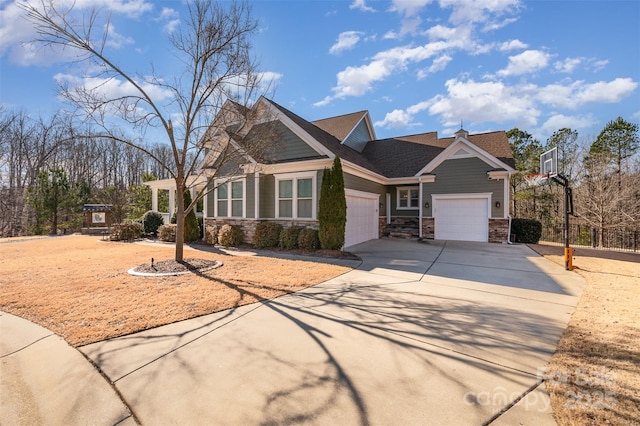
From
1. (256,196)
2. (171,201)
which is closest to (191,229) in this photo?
(256,196)

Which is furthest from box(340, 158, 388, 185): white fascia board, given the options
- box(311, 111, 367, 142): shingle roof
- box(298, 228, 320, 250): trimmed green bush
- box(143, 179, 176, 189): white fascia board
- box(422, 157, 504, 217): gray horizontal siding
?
box(143, 179, 176, 189): white fascia board

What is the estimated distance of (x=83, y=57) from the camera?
6.84 meters

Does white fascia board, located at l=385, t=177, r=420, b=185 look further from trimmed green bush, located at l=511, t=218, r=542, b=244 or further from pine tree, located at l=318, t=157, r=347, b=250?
pine tree, located at l=318, t=157, r=347, b=250

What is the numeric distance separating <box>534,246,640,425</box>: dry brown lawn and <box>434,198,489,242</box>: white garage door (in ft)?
28.0

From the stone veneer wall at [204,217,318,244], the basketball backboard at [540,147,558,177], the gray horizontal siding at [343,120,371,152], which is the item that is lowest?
the stone veneer wall at [204,217,318,244]

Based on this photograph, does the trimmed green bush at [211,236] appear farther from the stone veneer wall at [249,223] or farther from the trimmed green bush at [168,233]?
the trimmed green bush at [168,233]

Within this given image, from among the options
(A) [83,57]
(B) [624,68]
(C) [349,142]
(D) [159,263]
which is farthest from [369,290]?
(B) [624,68]

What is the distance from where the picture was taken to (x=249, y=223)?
39.7ft

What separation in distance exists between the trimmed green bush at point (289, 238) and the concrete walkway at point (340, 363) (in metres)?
5.51

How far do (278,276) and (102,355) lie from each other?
12.5 ft

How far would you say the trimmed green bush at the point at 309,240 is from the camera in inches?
404

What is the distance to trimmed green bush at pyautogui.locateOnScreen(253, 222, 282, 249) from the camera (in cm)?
1112

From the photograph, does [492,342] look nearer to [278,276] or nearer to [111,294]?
[278,276]

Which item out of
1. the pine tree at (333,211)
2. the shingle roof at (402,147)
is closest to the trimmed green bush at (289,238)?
the pine tree at (333,211)
